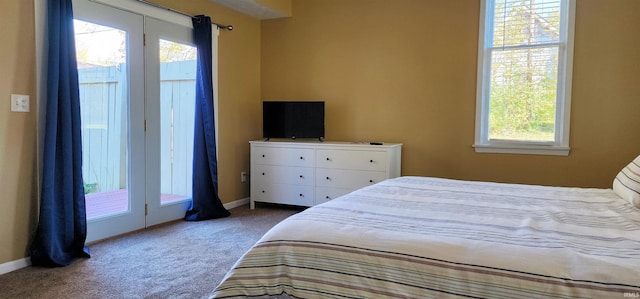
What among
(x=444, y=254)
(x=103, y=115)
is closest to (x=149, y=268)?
(x=103, y=115)

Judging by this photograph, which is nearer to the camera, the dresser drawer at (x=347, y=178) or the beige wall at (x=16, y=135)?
the beige wall at (x=16, y=135)

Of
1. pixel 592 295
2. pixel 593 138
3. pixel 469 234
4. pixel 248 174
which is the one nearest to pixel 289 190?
pixel 248 174

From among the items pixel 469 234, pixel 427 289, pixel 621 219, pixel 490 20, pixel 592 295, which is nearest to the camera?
pixel 592 295

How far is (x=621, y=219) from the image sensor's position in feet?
5.56

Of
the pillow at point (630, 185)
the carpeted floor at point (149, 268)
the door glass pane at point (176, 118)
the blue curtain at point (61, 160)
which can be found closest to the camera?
the pillow at point (630, 185)

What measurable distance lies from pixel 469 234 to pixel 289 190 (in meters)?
3.29

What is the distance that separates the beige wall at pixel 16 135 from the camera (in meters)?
2.66

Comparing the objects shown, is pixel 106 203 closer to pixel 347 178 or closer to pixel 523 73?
pixel 347 178

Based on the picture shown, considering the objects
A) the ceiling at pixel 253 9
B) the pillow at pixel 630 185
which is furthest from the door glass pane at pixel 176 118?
the pillow at pixel 630 185

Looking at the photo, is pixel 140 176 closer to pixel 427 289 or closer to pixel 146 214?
pixel 146 214

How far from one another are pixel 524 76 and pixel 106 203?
3866 mm

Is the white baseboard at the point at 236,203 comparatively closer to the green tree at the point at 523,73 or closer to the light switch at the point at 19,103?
the light switch at the point at 19,103

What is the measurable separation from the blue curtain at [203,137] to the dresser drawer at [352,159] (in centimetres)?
112

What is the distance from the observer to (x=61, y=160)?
9.41ft
